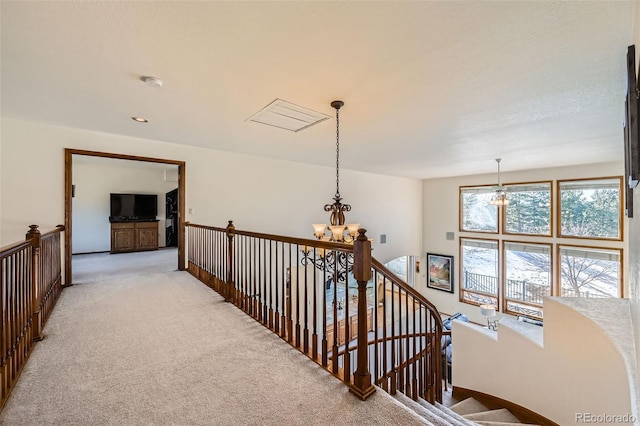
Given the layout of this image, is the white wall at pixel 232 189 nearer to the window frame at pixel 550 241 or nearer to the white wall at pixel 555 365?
the window frame at pixel 550 241

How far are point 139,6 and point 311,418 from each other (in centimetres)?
260

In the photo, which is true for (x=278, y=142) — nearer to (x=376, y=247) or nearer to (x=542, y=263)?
(x=376, y=247)

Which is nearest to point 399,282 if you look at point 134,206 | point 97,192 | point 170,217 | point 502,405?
point 502,405

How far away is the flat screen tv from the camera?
7.74 meters

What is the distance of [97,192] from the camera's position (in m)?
7.60

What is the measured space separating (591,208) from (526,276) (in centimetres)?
218

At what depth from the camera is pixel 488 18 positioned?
5.50 feet

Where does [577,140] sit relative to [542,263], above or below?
above

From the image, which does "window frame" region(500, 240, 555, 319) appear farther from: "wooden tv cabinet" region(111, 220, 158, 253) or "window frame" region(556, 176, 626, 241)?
"wooden tv cabinet" region(111, 220, 158, 253)

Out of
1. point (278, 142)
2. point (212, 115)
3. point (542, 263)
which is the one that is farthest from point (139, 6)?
point (542, 263)

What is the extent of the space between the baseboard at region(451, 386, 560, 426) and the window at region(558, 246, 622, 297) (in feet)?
13.6

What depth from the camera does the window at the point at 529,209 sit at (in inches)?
274

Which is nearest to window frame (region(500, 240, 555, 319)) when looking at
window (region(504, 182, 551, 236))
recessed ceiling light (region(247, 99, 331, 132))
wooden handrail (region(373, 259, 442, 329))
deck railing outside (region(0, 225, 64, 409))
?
window (region(504, 182, 551, 236))

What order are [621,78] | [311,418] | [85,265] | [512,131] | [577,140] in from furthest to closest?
[85,265] → [577,140] → [512,131] → [621,78] → [311,418]
